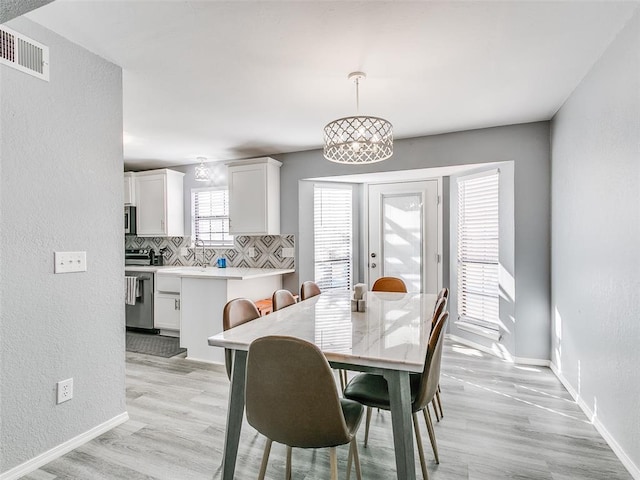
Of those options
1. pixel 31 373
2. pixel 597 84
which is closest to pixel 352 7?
pixel 597 84

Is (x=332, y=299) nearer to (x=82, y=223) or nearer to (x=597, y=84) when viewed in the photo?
(x=82, y=223)

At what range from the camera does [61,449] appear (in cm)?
209

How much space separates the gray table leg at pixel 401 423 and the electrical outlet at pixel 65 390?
1.85m

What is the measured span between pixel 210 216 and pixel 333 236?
1.83 metres

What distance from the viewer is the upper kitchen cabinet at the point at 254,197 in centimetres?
457

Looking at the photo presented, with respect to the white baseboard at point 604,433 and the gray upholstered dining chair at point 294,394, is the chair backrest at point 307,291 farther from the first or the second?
the white baseboard at point 604,433

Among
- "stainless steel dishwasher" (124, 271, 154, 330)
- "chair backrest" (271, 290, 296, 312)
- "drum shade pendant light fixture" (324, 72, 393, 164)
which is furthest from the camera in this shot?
"stainless steel dishwasher" (124, 271, 154, 330)

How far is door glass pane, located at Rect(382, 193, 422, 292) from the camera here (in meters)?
4.77

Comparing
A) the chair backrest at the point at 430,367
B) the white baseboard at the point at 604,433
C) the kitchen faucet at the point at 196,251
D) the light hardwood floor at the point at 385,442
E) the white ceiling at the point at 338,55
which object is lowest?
the light hardwood floor at the point at 385,442

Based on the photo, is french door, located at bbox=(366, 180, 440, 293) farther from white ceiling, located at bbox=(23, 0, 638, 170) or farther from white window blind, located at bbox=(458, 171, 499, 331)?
white ceiling, located at bbox=(23, 0, 638, 170)

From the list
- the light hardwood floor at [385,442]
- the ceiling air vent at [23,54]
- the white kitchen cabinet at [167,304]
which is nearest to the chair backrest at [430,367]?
Result: the light hardwood floor at [385,442]

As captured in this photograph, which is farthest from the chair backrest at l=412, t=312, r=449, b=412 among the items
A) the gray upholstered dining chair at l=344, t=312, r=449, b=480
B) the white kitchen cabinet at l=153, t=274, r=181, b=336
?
the white kitchen cabinet at l=153, t=274, r=181, b=336

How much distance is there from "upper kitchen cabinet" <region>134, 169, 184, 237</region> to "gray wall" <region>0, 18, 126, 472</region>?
2.83 meters

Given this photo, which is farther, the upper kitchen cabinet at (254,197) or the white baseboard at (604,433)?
the upper kitchen cabinet at (254,197)
